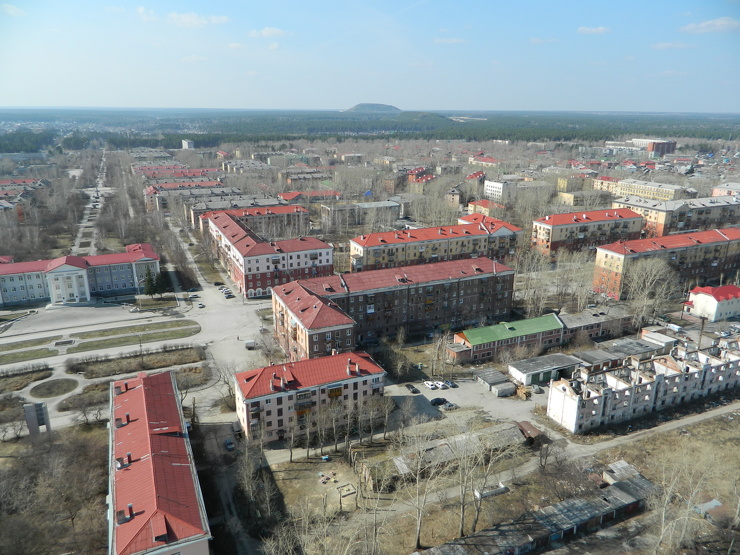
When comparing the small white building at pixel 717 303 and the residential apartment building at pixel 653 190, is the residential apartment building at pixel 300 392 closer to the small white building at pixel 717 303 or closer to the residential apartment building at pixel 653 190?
the small white building at pixel 717 303

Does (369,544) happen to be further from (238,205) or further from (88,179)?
(88,179)

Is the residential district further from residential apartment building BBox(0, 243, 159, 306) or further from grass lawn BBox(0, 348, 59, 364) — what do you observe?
grass lawn BBox(0, 348, 59, 364)

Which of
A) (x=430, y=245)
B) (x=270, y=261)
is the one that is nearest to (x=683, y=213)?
(x=430, y=245)

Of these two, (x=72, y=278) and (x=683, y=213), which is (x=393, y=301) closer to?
(x=72, y=278)

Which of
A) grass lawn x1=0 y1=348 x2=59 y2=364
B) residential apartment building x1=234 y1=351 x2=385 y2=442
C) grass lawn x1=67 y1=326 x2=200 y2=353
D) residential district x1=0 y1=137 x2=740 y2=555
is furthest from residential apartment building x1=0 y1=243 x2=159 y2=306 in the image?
residential apartment building x1=234 y1=351 x2=385 y2=442

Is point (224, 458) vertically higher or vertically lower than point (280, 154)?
lower

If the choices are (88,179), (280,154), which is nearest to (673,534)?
(88,179)
